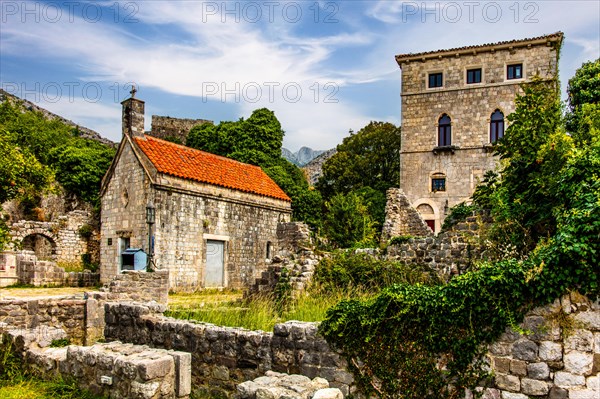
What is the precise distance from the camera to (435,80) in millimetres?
28953

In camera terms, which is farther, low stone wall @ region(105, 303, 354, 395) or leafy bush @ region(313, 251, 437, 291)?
leafy bush @ region(313, 251, 437, 291)

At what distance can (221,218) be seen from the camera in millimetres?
21078

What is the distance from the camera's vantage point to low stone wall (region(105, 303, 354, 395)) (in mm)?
6570

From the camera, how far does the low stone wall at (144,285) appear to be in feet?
45.1

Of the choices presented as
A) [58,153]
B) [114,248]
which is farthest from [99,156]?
[114,248]

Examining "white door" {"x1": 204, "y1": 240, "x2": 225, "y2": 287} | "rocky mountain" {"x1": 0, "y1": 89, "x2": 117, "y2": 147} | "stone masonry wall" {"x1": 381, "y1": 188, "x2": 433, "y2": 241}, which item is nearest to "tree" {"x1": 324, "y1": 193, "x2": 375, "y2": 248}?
"stone masonry wall" {"x1": 381, "y1": 188, "x2": 433, "y2": 241}

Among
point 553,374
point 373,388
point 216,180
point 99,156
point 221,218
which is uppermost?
point 99,156

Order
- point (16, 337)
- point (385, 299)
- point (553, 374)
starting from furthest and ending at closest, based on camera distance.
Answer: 1. point (16, 337)
2. point (385, 299)
3. point (553, 374)

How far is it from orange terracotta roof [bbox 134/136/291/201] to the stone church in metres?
0.06

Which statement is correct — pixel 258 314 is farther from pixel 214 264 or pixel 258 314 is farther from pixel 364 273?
pixel 214 264

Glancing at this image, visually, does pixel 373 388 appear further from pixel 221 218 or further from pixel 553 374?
pixel 221 218

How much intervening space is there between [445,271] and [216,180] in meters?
12.1

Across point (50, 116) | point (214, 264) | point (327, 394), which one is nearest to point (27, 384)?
point (327, 394)

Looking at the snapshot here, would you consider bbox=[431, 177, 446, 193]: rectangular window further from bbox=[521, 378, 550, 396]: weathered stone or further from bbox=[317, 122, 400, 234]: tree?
bbox=[521, 378, 550, 396]: weathered stone
